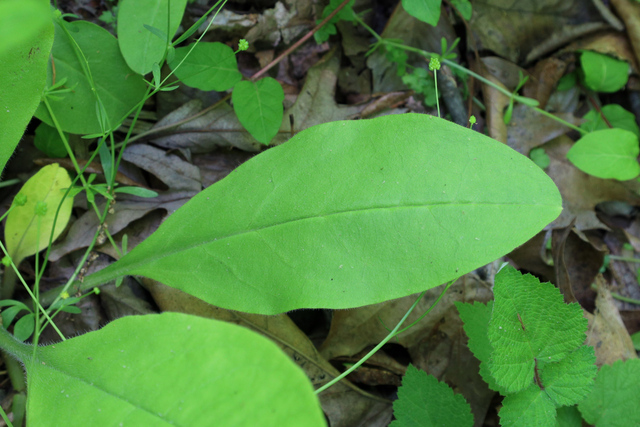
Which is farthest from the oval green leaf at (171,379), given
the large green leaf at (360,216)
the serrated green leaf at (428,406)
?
the serrated green leaf at (428,406)

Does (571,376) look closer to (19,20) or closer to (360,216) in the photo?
(360,216)

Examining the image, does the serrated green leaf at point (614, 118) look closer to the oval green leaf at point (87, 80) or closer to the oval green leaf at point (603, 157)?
the oval green leaf at point (603, 157)

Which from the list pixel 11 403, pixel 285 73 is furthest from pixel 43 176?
pixel 285 73

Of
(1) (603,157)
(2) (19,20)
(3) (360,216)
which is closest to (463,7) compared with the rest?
(1) (603,157)

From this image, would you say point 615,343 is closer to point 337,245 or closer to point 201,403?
point 337,245

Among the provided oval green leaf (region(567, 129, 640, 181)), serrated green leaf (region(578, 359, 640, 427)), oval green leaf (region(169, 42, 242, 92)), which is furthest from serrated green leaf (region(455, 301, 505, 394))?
oval green leaf (region(169, 42, 242, 92))

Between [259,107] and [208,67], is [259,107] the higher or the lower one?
the lower one

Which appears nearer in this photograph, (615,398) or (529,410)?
(529,410)
